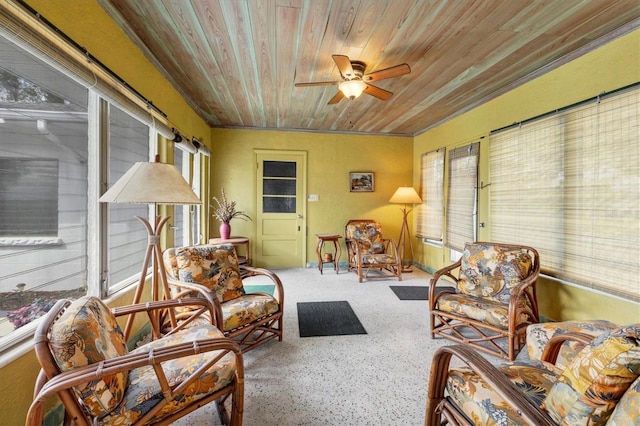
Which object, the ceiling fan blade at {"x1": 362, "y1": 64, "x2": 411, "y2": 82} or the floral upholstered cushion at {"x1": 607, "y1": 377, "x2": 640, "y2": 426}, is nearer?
the floral upholstered cushion at {"x1": 607, "y1": 377, "x2": 640, "y2": 426}

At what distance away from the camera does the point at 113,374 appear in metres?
0.96

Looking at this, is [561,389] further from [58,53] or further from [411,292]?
[411,292]

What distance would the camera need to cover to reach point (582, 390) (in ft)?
2.66

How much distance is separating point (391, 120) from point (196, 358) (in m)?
4.29

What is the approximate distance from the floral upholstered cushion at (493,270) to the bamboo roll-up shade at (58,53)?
10.7ft

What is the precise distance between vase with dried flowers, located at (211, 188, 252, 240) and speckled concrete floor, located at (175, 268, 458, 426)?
6.25 ft

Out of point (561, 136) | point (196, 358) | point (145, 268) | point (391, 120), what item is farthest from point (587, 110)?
point (145, 268)

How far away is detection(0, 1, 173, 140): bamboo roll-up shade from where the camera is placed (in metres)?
1.15

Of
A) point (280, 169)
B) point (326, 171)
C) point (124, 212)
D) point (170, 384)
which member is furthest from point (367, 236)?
point (170, 384)

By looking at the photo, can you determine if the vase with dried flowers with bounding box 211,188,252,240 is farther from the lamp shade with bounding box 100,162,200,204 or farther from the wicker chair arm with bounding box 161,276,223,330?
the lamp shade with bounding box 100,162,200,204

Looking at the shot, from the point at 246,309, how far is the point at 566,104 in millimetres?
3364

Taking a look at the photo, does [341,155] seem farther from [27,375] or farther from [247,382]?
[27,375]

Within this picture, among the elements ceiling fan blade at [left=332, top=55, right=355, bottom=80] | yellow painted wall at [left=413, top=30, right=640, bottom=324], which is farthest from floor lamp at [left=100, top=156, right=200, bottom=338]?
yellow painted wall at [left=413, top=30, right=640, bottom=324]

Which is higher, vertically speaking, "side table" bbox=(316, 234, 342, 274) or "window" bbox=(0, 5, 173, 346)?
"window" bbox=(0, 5, 173, 346)
